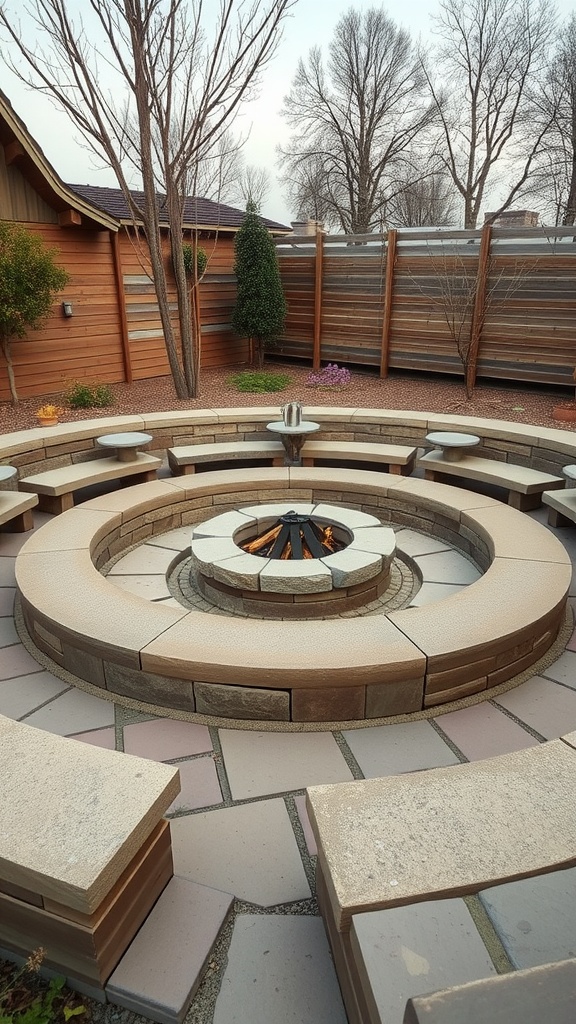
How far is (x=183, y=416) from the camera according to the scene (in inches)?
254

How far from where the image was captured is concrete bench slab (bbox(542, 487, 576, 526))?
4422 mm

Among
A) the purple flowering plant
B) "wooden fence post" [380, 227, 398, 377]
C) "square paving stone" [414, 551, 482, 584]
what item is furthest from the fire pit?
"wooden fence post" [380, 227, 398, 377]

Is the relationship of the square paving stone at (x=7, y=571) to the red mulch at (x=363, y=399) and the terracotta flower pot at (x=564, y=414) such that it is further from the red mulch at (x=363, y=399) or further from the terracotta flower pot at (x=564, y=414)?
the terracotta flower pot at (x=564, y=414)

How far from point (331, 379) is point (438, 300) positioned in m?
2.10

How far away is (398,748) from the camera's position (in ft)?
8.22

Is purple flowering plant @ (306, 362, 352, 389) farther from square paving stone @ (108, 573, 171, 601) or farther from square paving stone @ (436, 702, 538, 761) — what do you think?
square paving stone @ (436, 702, 538, 761)

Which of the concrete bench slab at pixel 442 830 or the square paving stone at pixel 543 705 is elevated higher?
the concrete bench slab at pixel 442 830

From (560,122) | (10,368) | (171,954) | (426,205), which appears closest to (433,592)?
(171,954)

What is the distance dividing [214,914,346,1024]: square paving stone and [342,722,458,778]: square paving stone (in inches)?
28.3

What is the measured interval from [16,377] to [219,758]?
770cm

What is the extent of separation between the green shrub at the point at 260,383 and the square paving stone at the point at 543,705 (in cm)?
673

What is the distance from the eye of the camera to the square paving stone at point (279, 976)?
1.50 metres

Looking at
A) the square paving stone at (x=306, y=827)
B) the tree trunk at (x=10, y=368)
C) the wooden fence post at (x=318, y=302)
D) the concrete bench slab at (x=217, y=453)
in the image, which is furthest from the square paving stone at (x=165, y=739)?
the wooden fence post at (x=318, y=302)

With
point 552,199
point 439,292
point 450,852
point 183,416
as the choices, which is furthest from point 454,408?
point 552,199
